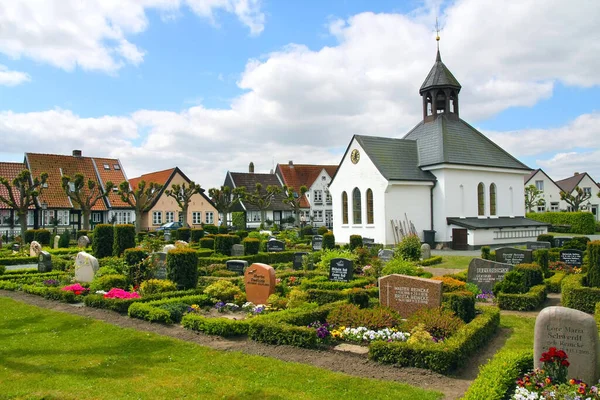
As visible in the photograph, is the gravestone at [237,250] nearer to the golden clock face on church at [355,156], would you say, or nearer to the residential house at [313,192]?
the golden clock face on church at [355,156]

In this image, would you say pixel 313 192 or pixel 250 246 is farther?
pixel 313 192

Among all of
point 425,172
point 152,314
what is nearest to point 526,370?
point 152,314

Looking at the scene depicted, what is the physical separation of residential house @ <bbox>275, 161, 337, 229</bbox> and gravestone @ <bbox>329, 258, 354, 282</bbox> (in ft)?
153

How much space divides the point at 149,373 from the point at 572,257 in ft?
56.1

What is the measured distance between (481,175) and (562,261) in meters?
15.3

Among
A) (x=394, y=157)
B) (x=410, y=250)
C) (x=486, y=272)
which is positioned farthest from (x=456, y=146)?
(x=486, y=272)

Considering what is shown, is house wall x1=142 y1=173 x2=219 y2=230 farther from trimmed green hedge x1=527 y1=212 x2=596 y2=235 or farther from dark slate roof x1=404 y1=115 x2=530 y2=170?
trimmed green hedge x1=527 y1=212 x2=596 y2=235

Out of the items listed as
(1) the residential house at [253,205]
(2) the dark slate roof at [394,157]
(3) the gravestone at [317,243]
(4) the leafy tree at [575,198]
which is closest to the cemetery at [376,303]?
(3) the gravestone at [317,243]

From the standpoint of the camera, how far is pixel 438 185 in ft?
106

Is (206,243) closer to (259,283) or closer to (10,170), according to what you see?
(259,283)

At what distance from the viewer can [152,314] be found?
37.0 ft

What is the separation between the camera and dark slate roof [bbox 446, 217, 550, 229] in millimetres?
30531

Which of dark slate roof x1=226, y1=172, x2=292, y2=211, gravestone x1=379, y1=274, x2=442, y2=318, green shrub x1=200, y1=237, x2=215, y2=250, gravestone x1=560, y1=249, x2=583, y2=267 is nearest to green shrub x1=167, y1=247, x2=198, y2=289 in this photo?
gravestone x1=379, y1=274, x2=442, y2=318

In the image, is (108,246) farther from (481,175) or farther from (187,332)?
(481,175)
